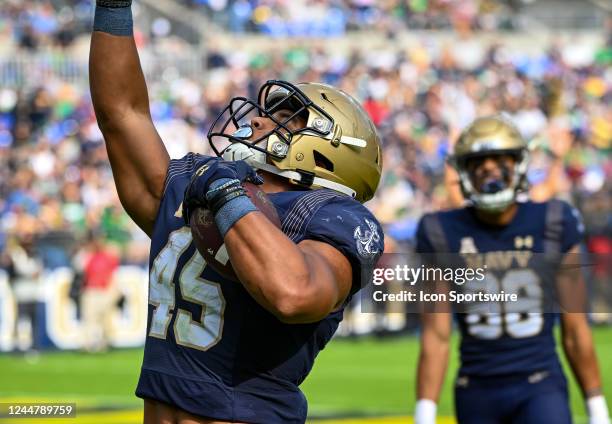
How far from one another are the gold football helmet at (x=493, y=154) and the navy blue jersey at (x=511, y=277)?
126 mm

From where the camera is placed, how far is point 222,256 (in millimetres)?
2785

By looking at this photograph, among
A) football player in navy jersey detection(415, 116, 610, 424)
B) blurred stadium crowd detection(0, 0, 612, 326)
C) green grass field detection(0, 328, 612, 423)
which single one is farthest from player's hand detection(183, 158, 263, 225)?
blurred stadium crowd detection(0, 0, 612, 326)

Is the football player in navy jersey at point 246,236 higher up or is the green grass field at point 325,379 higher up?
the green grass field at point 325,379

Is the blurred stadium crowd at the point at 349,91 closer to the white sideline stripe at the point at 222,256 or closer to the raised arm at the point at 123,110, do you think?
the raised arm at the point at 123,110

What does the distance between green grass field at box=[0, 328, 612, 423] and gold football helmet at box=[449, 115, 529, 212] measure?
138 inches

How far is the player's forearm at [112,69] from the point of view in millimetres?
3248

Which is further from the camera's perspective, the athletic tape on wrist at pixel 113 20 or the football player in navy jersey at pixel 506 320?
the football player in navy jersey at pixel 506 320

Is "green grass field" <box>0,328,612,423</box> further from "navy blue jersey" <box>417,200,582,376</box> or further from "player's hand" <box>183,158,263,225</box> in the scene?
"player's hand" <box>183,158,263,225</box>

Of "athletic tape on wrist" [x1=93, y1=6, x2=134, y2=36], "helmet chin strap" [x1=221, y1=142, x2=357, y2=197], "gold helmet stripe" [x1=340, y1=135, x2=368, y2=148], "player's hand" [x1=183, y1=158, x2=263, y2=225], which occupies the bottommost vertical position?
"player's hand" [x1=183, y1=158, x2=263, y2=225]

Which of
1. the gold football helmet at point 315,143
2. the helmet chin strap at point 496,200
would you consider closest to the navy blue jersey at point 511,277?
the helmet chin strap at point 496,200

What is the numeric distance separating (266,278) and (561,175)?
1297 centimetres

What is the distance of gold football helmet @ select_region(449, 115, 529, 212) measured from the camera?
17.0ft

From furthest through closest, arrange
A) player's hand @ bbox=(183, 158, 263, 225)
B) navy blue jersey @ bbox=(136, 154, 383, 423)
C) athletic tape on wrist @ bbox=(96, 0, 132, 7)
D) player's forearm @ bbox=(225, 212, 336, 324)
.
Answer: athletic tape on wrist @ bbox=(96, 0, 132, 7), navy blue jersey @ bbox=(136, 154, 383, 423), player's hand @ bbox=(183, 158, 263, 225), player's forearm @ bbox=(225, 212, 336, 324)

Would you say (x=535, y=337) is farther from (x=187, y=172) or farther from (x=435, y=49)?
(x=435, y=49)
